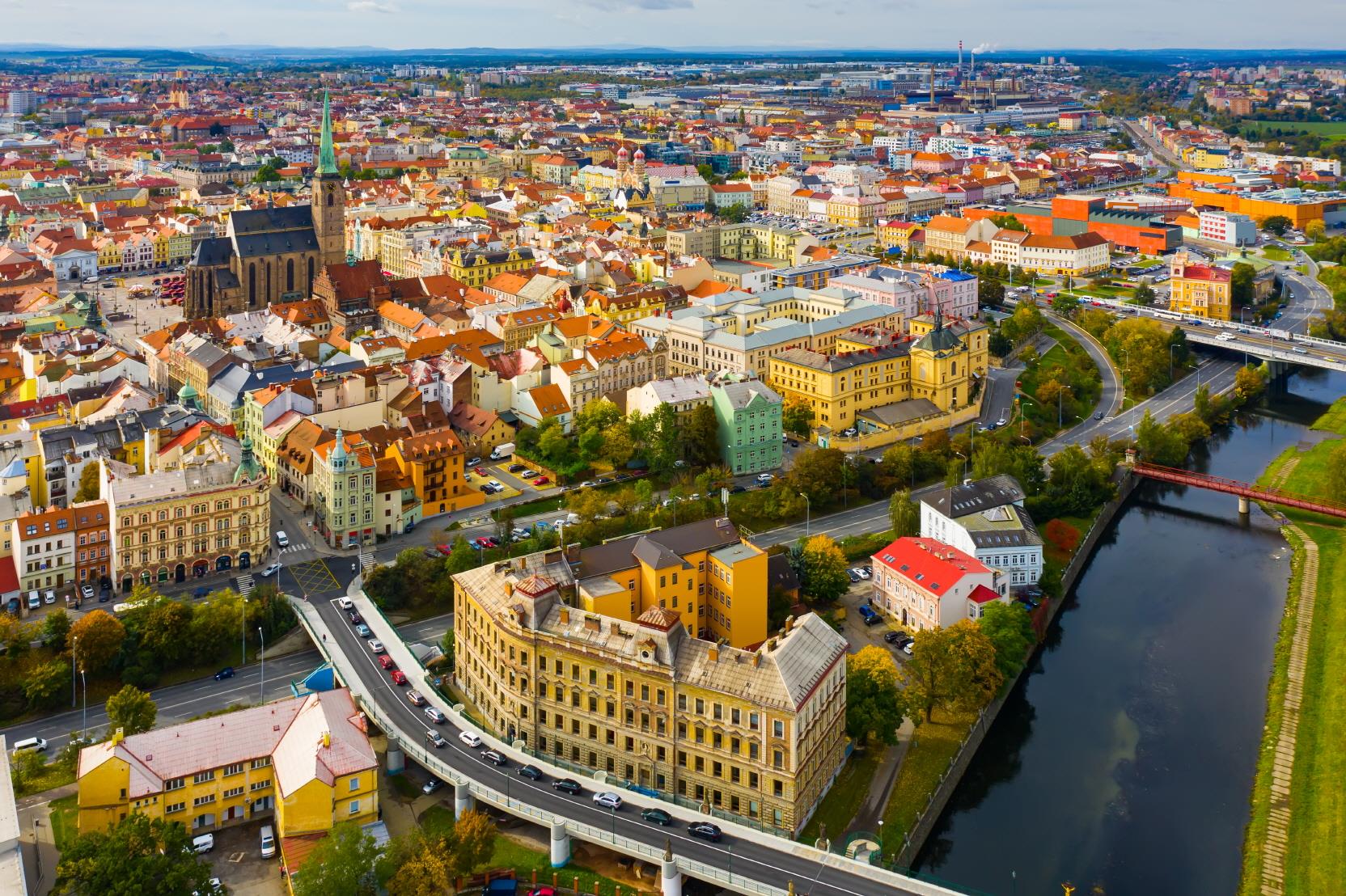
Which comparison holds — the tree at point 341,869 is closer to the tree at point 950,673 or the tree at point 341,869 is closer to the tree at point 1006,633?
the tree at point 950,673

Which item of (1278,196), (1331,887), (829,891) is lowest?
(1331,887)

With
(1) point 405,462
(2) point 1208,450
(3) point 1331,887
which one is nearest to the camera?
(3) point 1331,887

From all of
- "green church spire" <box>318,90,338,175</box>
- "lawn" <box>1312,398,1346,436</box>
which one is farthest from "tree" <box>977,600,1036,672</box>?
"green church spire" <box>318,90,338,175</box>

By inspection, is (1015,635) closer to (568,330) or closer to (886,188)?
(568,330)

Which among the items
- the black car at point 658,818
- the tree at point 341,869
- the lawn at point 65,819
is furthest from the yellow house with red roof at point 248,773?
the black car at point 658,818

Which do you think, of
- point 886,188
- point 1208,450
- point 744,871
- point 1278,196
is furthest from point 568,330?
point 1278,196

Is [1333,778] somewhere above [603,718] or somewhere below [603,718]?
below

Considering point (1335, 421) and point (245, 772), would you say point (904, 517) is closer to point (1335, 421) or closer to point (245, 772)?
point (245, 772)
